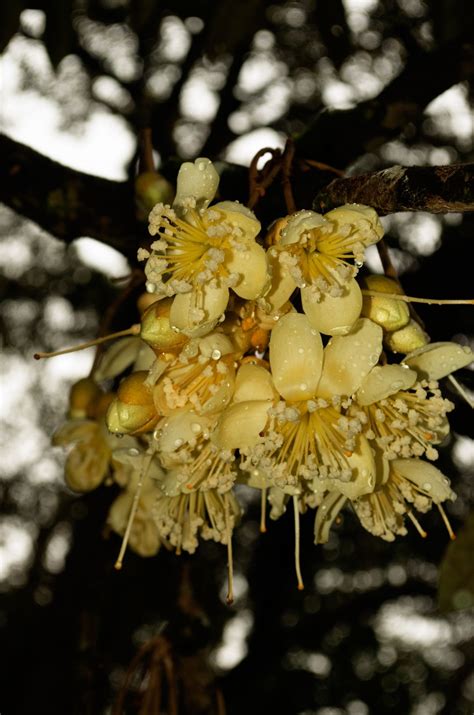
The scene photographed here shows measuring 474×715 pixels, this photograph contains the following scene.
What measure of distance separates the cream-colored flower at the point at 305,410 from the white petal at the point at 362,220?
0.12 metres

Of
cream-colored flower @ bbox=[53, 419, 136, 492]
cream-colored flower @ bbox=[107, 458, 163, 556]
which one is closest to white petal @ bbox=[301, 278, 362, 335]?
cream-colored flower @ bbox=[107, 458, 163, 556]

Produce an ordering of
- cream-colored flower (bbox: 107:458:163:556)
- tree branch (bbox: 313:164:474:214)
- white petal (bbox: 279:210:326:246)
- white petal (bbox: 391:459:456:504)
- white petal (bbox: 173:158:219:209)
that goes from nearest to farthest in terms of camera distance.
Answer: tree branch (bbox: 313:164:474:214) < white petal (bbox: 279:210:326:246) < white petal (bbox: 173:158:219:209) < white petal (bbox: 391:459:456:504) < cream-colored flower (bbox: 107:458:163:556)

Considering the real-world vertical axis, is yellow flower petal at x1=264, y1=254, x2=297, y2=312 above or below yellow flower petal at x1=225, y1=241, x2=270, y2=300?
below

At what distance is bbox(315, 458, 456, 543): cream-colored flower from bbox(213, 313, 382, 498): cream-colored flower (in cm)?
10

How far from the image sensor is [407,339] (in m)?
1.12

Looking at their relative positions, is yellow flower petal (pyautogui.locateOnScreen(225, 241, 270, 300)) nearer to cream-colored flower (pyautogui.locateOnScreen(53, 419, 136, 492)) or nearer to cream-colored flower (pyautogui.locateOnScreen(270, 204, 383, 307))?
cream-colored flower (pyautogui.locateOnScreen(270, 204, 383, 307))

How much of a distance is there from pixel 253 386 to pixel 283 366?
60mm

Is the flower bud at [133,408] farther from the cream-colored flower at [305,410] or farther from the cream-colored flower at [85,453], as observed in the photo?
the cream-colored flower at [85,453]

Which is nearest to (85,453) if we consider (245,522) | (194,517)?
(194,517)

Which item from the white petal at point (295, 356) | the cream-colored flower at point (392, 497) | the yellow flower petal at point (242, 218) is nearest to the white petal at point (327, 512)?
the cream-colored flower at point (392, 497)

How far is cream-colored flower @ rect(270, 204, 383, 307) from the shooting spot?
99cm

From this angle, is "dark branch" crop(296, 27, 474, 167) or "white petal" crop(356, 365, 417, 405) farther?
"dark branch" crop(296, 27, 474, 167)

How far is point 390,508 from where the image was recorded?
122cm

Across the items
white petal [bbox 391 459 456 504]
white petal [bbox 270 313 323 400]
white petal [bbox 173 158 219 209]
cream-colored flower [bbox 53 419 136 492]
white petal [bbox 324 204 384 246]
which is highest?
white petal [bbox 173 158 219 209]
